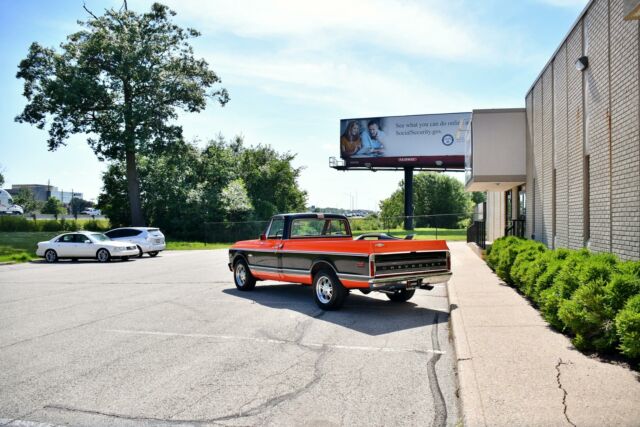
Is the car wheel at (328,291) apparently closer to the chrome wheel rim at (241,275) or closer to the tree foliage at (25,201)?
the chrome wheel rim at (241,275)

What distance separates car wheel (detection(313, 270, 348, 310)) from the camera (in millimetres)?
9805

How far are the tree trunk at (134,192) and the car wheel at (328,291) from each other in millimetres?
31945

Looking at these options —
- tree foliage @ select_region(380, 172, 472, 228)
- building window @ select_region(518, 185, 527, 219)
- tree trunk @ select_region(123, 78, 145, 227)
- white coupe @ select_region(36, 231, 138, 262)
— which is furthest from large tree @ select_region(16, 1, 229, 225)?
tree foliage @ select_region(380, 172, 472, 228)

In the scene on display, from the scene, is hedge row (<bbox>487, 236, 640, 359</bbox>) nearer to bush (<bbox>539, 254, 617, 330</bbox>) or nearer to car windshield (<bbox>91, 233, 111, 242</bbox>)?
bush (<bbox>539, 254, 617, 330</bbox>)

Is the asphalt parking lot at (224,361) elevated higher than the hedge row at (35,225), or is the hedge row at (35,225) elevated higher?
the hedge row at (35,225)

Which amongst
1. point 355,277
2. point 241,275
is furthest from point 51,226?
point 355,277

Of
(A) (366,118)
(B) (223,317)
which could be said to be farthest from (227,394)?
Result: (A) (366,118)

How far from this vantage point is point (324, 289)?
10.2 metres

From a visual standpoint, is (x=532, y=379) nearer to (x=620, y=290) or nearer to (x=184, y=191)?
(x=620, y=290)

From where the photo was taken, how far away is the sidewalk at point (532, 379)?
4.31 metres

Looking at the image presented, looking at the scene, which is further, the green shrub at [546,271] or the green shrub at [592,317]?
the green shrub at [546,271]

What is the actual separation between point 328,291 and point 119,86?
34877 millimetres

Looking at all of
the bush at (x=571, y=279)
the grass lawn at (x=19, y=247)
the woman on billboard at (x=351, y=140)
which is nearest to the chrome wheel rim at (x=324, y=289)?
the bush at (x=571, y=279)

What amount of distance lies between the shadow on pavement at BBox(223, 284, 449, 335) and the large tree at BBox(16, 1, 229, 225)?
28885 millimetres
